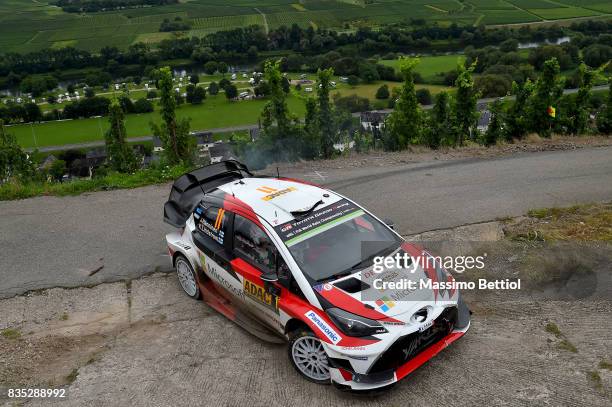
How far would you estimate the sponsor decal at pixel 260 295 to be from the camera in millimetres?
6258

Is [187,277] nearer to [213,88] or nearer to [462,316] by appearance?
[462,316]

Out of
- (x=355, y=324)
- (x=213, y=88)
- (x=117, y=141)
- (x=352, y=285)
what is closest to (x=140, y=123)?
(x=213, y=88)

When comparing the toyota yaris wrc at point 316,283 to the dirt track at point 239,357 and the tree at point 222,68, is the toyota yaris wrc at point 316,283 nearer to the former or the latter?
the dirt track at point 239,357

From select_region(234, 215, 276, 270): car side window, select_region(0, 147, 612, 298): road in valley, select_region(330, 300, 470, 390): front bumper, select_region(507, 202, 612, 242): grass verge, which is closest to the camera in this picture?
select_region(330, 300, 470, 390): front bumper

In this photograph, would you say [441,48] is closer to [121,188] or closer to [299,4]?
[299,4]

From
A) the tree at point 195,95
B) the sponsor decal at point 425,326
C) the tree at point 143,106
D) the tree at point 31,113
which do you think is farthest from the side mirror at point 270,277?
the tree at point 31,113

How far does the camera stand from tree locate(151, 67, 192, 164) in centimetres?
1555

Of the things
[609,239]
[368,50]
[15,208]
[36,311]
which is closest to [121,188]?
[15,208]

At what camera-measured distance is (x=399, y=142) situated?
16844mm

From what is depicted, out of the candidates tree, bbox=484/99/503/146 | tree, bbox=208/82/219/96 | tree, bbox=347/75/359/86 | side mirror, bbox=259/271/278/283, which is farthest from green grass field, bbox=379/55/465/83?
side mirror, bbox=259/271/278/283

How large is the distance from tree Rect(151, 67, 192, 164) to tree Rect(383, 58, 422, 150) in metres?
6.35

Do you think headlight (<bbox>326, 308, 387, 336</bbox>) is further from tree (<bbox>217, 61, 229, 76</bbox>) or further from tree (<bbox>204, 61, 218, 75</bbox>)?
tree (<bbox>204, 61, 218, 75</bbox>)

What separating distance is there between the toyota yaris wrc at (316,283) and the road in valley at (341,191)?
2.41m

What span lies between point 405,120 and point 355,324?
12496 millimetres
